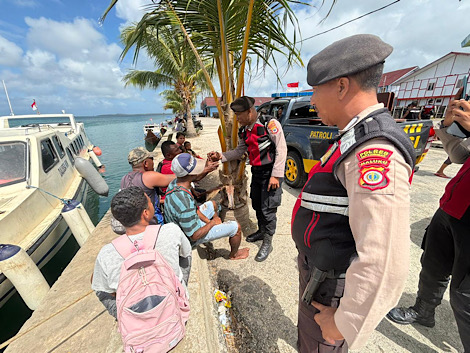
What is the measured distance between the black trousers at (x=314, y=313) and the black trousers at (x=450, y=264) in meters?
0.81

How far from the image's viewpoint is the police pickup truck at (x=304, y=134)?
144 inches

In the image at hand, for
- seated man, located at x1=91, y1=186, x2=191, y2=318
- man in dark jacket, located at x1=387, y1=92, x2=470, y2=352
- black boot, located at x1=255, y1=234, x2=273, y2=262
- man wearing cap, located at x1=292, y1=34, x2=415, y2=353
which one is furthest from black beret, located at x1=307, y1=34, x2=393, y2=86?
black boot, located at x1=255, y1=234, x2=273, y2=262

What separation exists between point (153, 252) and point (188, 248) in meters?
0.48

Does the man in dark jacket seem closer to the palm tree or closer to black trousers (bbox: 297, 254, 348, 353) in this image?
black trousers (bbox: 297, 254, 348, 353)

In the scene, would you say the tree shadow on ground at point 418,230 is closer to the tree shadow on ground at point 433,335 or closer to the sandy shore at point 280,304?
the sandy shore at point 280,304

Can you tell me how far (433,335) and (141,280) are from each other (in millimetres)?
2496

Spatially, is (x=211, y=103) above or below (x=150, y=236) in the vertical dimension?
above

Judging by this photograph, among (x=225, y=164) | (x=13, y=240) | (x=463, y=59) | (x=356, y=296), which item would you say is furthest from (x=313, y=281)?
(x=463, y=59)

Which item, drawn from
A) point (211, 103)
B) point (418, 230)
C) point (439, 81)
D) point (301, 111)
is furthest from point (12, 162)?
point (211, 103)

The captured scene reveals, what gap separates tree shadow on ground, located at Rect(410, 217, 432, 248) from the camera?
294 centimetres

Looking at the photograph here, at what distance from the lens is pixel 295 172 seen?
4816mm

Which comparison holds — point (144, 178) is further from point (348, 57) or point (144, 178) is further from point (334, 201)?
point (348, 57)

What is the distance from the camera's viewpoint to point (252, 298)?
7.23 feet

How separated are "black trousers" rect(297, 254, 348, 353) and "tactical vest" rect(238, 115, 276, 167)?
1.60 meters
